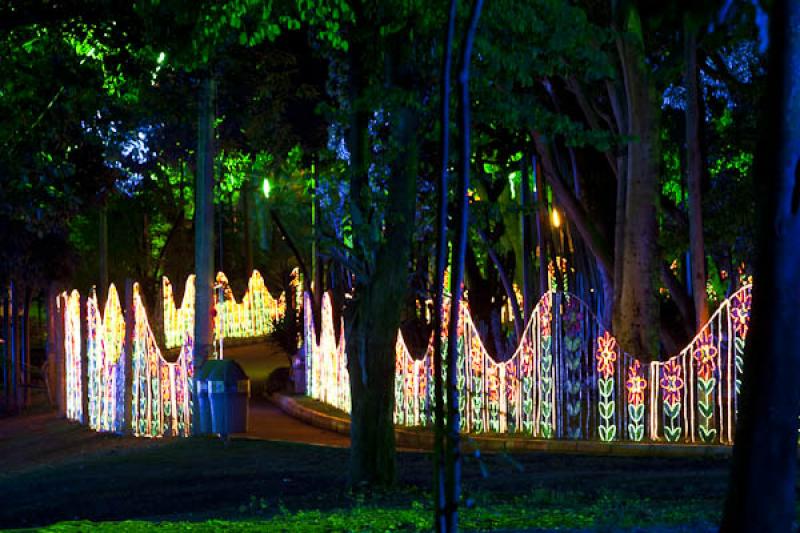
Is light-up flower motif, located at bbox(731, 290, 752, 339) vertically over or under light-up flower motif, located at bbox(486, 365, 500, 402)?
over

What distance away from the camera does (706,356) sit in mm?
16969

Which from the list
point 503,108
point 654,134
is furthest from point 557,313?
point 503,108

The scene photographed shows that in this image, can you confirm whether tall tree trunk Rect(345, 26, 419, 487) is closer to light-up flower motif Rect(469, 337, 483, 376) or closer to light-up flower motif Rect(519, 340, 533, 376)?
light-up flower motif Rect(519, 340, 533, 376)

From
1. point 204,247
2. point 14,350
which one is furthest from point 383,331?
point 14,350

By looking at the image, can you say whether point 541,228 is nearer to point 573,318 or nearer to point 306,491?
point 573,318

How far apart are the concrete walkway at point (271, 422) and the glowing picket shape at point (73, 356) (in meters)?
3.10

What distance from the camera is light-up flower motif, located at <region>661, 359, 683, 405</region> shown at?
1712 centimetres

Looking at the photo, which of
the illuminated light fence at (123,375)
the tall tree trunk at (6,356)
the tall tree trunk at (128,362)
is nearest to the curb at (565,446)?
the illuminated light fence at (123,375)

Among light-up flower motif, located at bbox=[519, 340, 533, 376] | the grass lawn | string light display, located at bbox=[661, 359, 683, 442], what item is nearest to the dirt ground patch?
the grass lawn

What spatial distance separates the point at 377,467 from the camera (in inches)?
528

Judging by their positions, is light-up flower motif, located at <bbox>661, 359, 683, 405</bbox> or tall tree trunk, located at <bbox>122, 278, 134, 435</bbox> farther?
tall tree trunk, located at <bbox>122, 278, 134, 435</bbox>

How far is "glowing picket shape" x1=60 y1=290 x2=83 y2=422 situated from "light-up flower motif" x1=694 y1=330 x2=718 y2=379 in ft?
36.8

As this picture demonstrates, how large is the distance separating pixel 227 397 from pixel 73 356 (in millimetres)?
6761

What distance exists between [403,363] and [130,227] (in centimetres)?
2828
